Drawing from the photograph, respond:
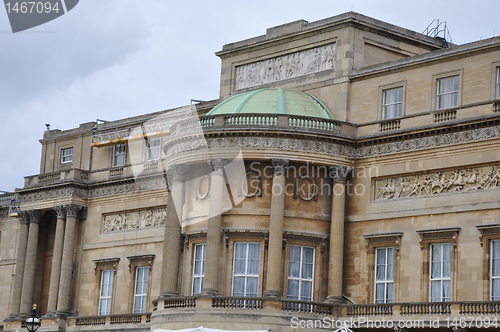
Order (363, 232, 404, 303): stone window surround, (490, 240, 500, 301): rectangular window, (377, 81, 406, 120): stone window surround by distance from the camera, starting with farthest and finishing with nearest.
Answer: (377, 81, 406, 120): stone window surround < (363, 232, 404, 303): stone window surround < (490, 240, 500, 301): rectangular window

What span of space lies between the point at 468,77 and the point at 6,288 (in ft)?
99.6

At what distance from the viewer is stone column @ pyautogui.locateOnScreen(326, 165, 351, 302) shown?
4362 centimetres

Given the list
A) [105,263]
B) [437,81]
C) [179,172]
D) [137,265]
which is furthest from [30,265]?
[437,81]

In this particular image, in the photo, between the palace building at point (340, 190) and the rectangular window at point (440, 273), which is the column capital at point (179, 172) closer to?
the palace building at point (340, 190)

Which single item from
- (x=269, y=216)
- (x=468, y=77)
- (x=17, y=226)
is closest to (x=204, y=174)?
(x=269, y=216)

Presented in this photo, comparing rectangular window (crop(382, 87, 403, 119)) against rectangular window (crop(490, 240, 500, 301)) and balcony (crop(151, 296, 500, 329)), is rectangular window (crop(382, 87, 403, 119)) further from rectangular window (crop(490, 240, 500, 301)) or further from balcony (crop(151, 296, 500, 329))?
balcony (crop(151, 296, 500, 329))

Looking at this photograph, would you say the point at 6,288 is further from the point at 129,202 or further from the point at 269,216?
the point at 269,216

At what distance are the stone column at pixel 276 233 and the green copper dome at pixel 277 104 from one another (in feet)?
9.30

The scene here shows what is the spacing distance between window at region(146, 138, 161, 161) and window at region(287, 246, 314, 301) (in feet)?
45.5

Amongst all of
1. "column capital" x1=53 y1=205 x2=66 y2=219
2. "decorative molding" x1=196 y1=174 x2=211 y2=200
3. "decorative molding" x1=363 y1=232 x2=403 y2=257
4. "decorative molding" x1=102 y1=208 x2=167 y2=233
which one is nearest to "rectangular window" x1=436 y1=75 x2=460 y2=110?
"decorative molding" x1=363 y1=232 x2=403 y2=257

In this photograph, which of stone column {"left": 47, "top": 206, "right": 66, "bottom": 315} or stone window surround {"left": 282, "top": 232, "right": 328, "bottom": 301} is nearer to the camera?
stone window surround {"left": 282, "top": 232, "right": 328, "bottom": 301}

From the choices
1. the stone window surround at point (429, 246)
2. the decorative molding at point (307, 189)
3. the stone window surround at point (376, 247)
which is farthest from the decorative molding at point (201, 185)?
the stone window surround at point (429, 246)

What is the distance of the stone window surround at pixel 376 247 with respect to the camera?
4281 cm

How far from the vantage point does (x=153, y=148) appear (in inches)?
2218
